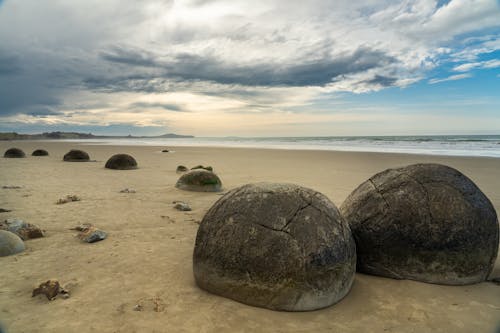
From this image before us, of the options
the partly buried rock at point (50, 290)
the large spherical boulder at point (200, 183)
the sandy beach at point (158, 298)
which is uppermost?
the large spherical boulder at point (200, 183)

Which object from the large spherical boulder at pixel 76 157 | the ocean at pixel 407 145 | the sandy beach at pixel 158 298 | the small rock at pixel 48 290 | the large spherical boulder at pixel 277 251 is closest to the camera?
the sandy beach at pixel 158 298

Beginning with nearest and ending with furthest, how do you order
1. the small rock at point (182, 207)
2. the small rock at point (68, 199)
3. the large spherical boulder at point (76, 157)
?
the small rock at point (182, 207)
the small rock at point (68, 199)
the large spherical boulder at point (76, 157)

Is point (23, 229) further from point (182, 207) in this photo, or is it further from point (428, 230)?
point (428, 230)

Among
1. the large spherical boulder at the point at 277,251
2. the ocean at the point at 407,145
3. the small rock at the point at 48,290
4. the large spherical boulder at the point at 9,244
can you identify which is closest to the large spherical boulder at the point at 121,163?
the large spherical boulder at the point at 9,244

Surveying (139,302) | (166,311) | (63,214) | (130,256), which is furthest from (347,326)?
(63,214)

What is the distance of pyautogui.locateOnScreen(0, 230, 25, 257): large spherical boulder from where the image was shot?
4.84 m

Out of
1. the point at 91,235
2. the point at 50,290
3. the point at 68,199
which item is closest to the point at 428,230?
the point at 50,290

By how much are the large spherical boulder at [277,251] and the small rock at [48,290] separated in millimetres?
1523

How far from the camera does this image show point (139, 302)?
3572 mm

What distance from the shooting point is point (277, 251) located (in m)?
3.39

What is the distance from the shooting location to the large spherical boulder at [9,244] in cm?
484

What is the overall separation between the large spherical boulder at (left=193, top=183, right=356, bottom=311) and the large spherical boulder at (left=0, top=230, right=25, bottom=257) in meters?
2.97

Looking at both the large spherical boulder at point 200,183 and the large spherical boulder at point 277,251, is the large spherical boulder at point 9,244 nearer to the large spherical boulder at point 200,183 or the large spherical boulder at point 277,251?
the large spherical boulder at point 277,251

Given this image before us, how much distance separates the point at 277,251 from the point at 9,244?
13.5 ft
